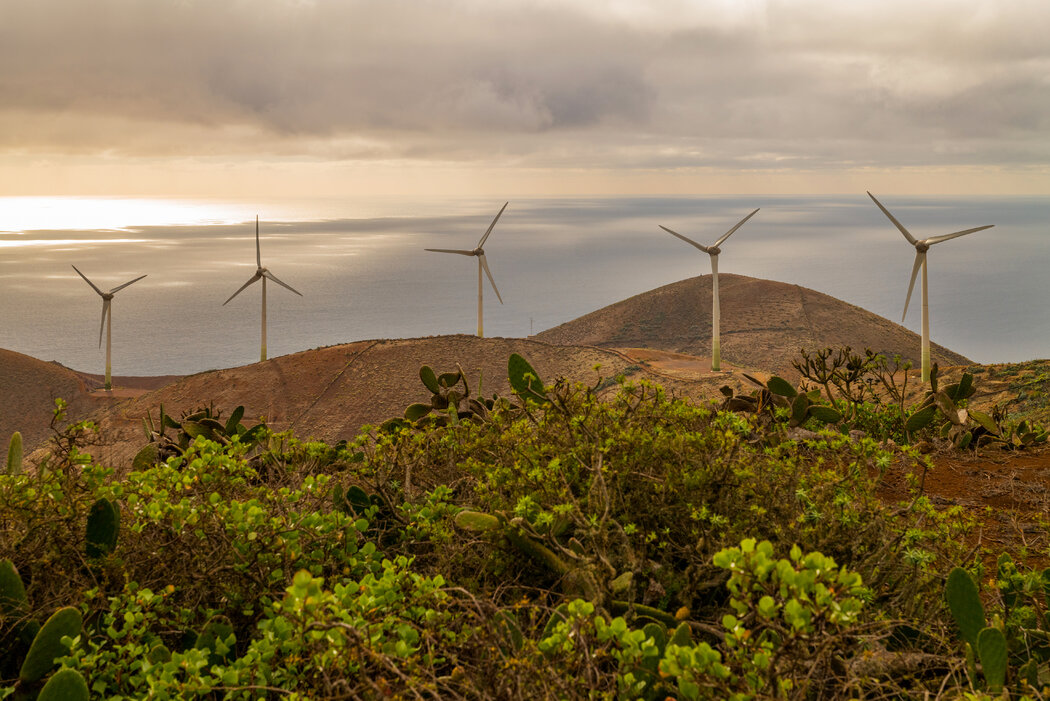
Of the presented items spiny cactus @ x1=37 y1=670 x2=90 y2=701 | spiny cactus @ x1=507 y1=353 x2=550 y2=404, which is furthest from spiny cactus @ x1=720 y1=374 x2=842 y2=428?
spiny cactus @ x1=37 y1=670 x2=90 y2=701

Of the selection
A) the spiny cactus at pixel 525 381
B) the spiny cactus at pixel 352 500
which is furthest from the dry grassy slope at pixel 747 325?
the spiny cactus at pixel 352 500

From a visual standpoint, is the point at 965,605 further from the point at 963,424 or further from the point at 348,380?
the point at 348,380

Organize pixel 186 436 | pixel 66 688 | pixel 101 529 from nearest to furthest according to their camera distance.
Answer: pixel 66 688 → pixel 101 529 → pixel 186 436

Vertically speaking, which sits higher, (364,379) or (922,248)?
(922,248)

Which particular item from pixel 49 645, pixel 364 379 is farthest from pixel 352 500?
pixel 364 379

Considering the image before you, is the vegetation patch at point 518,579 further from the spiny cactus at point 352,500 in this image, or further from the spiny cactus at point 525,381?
the spiny cactus at point 525,381

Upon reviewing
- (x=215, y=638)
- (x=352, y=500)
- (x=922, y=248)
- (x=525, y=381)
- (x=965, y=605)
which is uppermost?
(x=922, y=248)

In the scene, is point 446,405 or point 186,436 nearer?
point 186,436
